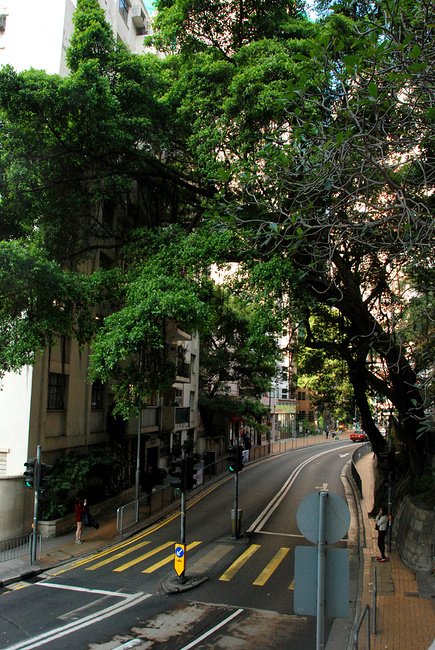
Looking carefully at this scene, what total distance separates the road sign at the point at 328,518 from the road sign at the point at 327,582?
0.45 feet

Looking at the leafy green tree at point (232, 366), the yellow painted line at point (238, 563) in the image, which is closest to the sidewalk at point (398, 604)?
the yellow painted line at point (238, 563)

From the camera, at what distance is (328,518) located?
4.99 metres

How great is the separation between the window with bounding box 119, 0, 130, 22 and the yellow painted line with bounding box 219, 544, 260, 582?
97.9ft

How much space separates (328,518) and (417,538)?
9.83 meters

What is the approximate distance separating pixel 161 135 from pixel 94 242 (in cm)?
647

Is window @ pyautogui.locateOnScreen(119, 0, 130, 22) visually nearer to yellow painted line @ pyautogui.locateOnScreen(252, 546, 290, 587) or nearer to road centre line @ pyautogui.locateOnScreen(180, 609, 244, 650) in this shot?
yellow painted line @ pyautogui.locateOnScreen(252, 546, 290, 587)

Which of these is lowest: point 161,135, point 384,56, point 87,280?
point 87,280


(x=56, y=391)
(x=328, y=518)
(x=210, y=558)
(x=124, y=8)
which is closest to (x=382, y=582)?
(x=210, y=558)

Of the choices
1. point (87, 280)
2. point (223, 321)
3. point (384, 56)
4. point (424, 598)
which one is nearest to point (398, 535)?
point (424, 598)

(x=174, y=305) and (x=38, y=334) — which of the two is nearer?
(x=174, y=305)

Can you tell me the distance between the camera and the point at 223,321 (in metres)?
35.2

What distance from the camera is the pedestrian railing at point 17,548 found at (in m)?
15.0

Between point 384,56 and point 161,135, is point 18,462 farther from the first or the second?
point 384,56

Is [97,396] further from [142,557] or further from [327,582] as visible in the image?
[327,582]
